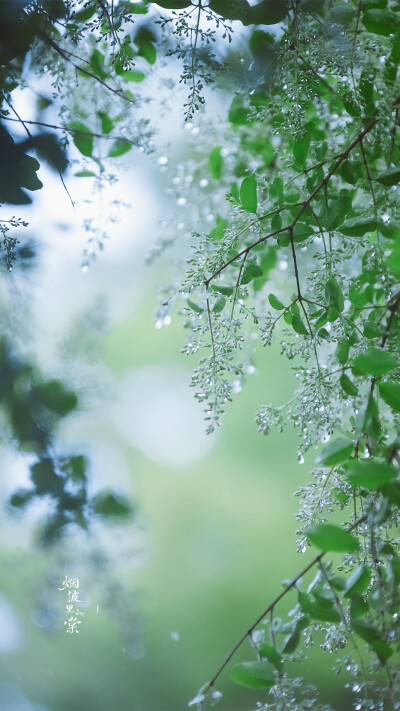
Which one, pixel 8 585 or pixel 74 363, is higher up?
pixel 74 363

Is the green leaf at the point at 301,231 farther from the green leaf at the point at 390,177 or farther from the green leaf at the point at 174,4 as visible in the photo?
the green leaf at the point at 174,4

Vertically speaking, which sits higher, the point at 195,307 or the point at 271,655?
the point at 195,307

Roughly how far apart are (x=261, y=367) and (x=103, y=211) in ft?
1.18

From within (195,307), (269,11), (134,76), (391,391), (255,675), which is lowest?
(255,675)

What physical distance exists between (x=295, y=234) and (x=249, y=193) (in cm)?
Result: 6

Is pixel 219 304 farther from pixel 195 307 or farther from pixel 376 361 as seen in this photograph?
pixel 376 361

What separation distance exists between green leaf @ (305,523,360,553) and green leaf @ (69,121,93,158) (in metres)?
0.54

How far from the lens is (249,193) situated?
61cm

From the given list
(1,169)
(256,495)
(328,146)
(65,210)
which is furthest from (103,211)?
(256,495)

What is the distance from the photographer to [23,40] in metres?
0.70

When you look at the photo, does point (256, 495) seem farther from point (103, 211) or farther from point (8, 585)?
point (103, 211)

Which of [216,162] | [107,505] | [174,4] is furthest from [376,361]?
[216,162]

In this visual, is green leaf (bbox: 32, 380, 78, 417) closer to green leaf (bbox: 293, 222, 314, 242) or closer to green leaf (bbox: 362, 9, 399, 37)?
green leaf (bbox: 293, 222, 314, 242)
